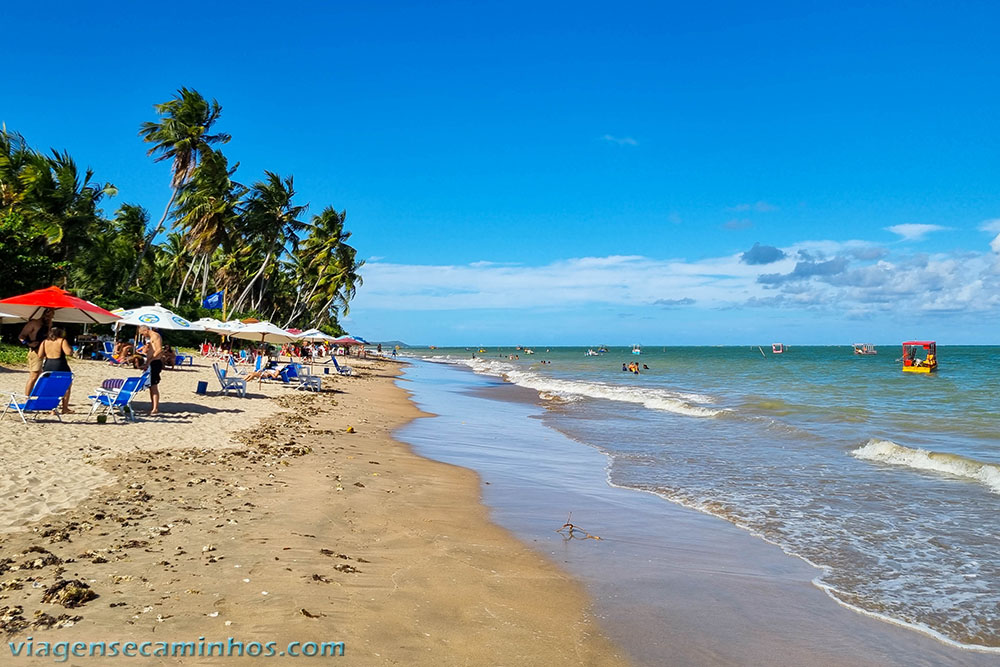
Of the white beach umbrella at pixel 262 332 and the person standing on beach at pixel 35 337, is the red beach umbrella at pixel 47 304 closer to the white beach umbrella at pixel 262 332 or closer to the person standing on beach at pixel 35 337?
the person standing on beach at pixel 35 337

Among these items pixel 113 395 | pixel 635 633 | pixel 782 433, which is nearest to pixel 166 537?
pixel 635 633

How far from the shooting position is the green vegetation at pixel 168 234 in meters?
26.3

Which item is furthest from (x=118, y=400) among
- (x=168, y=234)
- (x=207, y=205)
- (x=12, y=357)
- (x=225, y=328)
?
(x=168, y=234)

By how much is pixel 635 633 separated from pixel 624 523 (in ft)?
9.43

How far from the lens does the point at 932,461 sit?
1174cm

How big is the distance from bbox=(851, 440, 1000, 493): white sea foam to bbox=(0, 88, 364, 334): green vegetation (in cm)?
2595

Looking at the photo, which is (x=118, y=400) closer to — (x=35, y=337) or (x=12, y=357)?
(x=35, y=337)

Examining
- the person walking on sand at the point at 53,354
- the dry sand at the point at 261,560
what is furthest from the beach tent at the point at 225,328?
the dry sand at the point at 261,560

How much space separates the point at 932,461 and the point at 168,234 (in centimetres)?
5225

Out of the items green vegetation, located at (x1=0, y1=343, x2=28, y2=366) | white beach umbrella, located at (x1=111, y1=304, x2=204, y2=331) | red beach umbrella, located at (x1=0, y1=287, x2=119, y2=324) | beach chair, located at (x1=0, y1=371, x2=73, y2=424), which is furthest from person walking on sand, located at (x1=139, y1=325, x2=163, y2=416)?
green vegetation, located at (x1=0, y1=343, x2=28, y2=366)

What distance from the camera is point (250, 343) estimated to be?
43.7 meters

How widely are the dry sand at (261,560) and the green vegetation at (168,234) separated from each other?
751 inches

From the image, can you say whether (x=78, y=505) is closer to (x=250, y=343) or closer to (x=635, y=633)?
(x=635, y=633)

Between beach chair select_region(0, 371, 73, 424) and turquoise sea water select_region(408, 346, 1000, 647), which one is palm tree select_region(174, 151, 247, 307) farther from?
beach chair select_region(0, 371, 73, 424)
